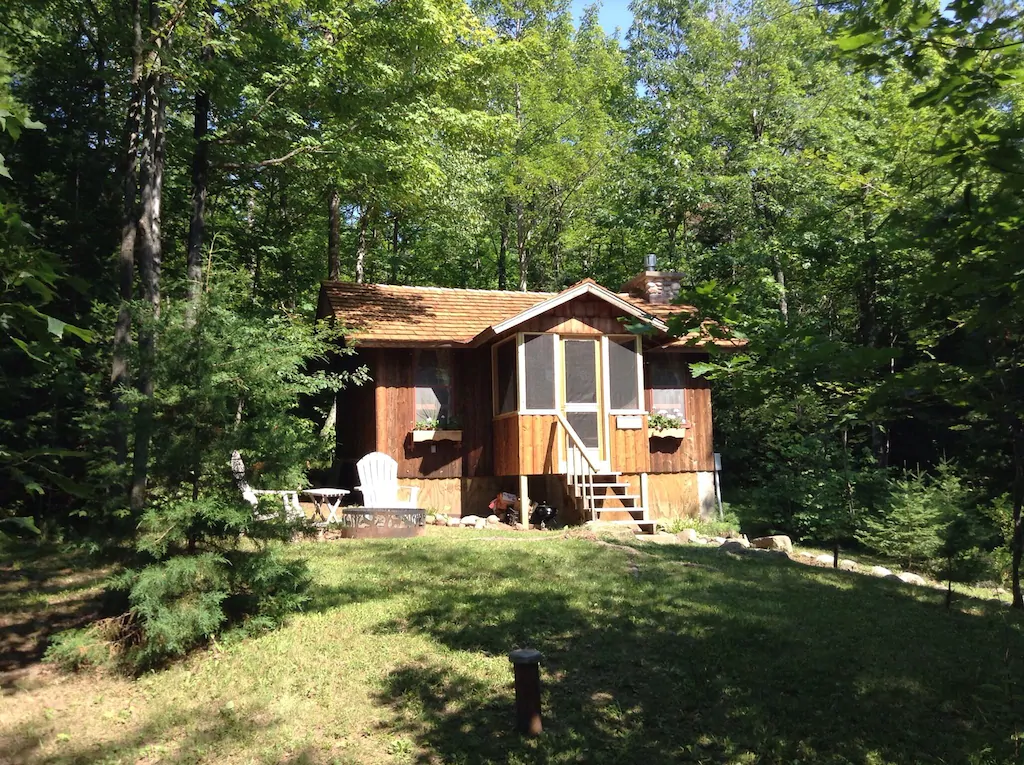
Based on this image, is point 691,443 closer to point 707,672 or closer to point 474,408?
point 474,408

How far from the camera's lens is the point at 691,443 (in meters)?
15.2

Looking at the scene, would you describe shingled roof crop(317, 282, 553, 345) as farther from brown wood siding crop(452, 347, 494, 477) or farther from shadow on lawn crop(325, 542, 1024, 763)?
shadow on lawn crop(325, 542, 1024, 763)

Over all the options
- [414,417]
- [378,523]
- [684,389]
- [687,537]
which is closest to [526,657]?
[378,523]

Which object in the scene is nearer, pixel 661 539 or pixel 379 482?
pixel 661 539

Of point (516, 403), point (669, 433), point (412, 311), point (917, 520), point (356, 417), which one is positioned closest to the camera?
point (917, 520)

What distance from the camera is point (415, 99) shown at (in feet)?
41.1

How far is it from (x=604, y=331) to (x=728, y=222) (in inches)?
365

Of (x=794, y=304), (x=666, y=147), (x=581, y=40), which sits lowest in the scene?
(x=794, y=304)

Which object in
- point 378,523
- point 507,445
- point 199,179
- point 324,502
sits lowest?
point 378,523

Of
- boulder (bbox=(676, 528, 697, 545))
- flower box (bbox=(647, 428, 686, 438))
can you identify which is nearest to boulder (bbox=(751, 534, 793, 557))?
boulder (bbox=(676, 528, 697, 545))

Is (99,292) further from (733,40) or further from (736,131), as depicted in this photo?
(733,40)

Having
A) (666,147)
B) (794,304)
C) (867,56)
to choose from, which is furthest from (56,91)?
(794,304)

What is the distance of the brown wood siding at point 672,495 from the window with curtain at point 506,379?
3.40 metres

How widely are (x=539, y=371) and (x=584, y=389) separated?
92 cm
